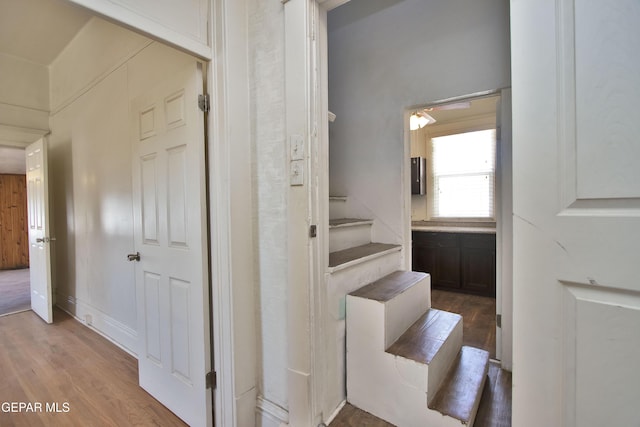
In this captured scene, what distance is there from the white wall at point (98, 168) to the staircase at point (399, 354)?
1.82 metres

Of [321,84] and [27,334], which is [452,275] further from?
[27,334]

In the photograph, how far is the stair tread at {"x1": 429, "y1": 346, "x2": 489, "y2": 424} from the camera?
1279mm

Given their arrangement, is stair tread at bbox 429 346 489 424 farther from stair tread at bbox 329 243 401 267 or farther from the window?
the window

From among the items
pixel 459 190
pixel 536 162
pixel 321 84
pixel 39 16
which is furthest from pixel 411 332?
pixel 39 16

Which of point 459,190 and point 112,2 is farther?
point 459,190

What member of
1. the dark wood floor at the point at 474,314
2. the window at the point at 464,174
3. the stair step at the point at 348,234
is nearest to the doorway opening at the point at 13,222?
the stair step at the point at 348,234

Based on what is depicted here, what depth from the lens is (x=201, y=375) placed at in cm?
147

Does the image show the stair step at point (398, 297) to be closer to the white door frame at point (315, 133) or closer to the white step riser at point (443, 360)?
the white step riser at point (443, 360)

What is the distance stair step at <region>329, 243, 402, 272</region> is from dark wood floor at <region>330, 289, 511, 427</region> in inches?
31.3

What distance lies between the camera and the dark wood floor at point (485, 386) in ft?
4.62

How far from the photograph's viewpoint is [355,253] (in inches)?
74.7

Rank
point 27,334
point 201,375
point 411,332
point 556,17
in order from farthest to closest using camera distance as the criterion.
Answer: point 27,334 < point 411,332 < point 201,375 < point 556,17

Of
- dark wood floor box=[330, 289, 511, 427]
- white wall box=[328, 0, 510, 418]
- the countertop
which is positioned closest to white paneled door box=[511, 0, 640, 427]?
dark wood floor box=[330, 289, 511, 427]

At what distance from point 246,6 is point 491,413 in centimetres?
264
